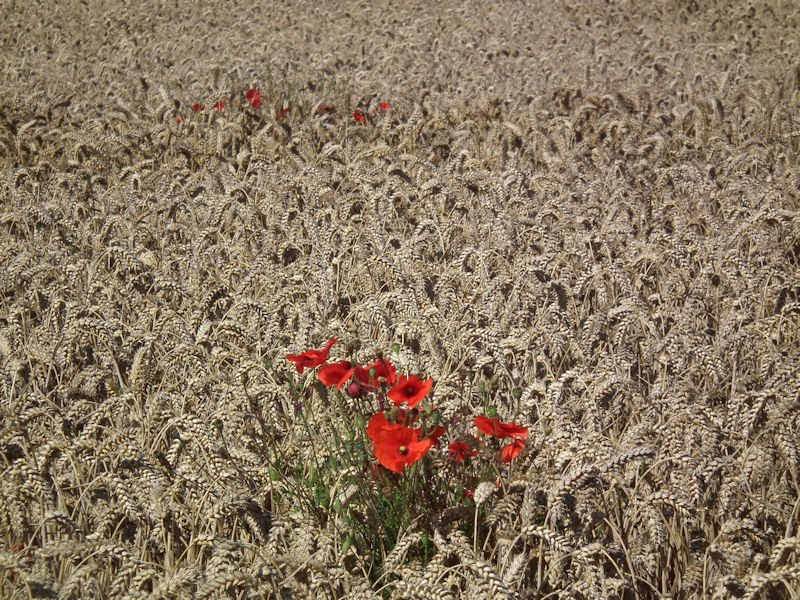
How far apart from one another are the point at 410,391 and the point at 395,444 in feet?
0.52

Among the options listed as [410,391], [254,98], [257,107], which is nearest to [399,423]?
[410,391]

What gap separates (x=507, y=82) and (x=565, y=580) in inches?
201

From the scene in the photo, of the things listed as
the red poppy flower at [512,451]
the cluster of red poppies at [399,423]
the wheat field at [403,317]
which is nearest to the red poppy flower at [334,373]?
the cluster of red poppies at [399,423]

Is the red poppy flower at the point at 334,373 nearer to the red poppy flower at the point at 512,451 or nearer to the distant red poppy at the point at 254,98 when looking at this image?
the red poppy flower at the point at 512,451

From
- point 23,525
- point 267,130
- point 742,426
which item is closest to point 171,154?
point 267,130

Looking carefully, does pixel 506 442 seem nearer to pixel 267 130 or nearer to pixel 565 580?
pixel 565 580

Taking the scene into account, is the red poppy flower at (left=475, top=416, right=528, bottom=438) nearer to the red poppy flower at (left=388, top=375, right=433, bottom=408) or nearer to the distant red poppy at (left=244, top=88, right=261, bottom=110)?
the red poppy flower at (left=388, top=375, right=433, bottom=408)

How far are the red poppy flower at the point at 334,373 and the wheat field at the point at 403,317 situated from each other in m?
0.26

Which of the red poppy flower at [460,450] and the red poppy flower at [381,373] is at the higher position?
the red poppy flower at [381,373]

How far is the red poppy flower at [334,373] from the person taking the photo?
6.67 ft

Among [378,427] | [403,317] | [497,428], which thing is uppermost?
[378,427]

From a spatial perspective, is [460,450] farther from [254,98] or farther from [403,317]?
[254,98]

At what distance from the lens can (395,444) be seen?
74.2 inches

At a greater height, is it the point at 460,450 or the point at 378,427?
the point at 378,427
